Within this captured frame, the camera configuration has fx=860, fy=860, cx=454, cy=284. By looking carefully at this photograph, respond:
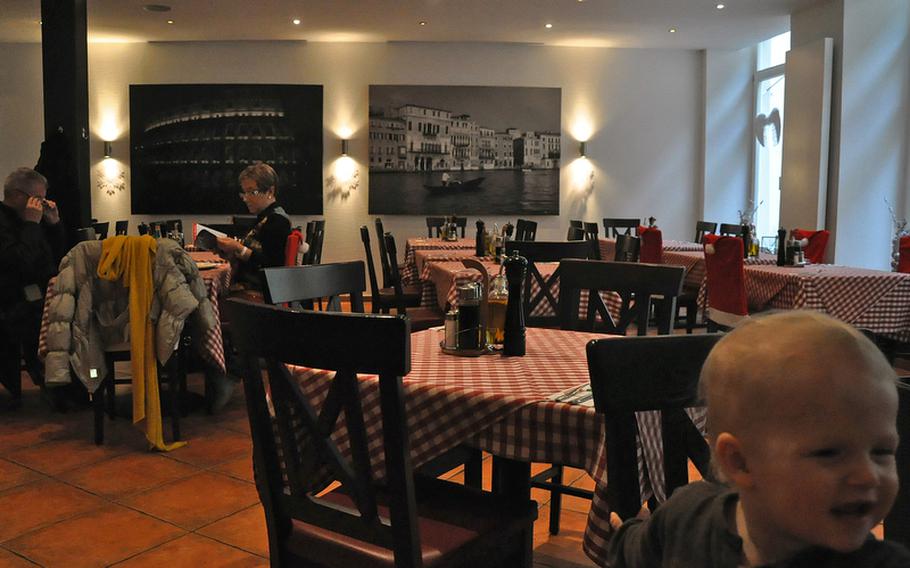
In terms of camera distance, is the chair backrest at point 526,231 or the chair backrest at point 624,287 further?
the chair backrest at point 526,231

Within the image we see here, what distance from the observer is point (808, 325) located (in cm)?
83

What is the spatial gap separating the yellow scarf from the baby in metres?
3.43

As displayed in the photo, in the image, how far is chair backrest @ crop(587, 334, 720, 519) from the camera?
4.38 ft

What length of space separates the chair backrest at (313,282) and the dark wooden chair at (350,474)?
0.80 metres

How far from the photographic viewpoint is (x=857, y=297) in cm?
461

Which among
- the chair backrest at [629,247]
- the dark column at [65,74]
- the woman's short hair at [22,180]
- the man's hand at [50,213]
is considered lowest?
the chair backrest at [629,247]

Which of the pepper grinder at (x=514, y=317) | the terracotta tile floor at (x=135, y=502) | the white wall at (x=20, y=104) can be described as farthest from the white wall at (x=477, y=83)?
the pepper grinder at (x=514, y=317)

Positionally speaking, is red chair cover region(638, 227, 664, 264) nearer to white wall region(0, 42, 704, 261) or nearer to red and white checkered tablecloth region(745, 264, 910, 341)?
red and white checkered tablecloth region(745, 264, 910, 341)

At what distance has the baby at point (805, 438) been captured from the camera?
0.78 m

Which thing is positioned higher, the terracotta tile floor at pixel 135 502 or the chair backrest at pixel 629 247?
the chair backrest at pixel 629 247

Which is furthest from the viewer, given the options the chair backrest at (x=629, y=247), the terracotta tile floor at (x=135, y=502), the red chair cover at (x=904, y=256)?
the red chair cover at (x=904, y=256)

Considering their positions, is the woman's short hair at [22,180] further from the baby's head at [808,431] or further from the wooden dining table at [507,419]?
the baby's head at [808,431]

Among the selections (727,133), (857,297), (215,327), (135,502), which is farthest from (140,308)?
(727,133)

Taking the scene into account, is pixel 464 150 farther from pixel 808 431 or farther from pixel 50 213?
pixel 808 431
